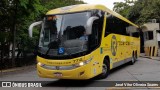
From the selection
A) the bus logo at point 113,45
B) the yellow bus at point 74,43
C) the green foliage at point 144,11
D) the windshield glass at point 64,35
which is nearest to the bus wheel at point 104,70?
the yellow bus at point 74,43

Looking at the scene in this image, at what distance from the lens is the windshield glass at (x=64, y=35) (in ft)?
38.4

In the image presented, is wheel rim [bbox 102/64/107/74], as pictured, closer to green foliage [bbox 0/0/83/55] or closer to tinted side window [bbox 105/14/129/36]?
tinted side window [bbox 105/14/129/36]

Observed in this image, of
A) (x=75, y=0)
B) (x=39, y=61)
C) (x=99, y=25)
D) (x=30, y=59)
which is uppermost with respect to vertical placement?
(x=75, y=0)

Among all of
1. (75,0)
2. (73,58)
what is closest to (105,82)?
(73,58)

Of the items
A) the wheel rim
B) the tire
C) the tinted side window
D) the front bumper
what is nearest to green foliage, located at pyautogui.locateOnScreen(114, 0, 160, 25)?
the tinted side window

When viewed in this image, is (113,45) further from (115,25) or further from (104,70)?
(104,70)

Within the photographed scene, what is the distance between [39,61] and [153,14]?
32909 mm

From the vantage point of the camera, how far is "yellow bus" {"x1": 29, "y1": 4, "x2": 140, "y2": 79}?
37.8 feet

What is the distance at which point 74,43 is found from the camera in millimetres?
11742

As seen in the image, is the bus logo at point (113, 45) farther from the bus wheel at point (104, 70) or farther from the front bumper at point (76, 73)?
the front bumper at point (76, 73)

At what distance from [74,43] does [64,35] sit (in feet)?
1.89

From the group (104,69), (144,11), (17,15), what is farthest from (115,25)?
(144,11)

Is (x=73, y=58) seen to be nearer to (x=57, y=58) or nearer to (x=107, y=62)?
(x=57, y=58)

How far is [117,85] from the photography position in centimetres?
1167
